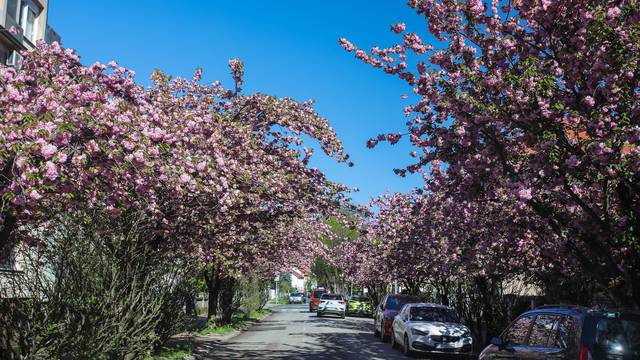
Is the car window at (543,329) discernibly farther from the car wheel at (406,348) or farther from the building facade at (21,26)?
the building facade at (21,26)

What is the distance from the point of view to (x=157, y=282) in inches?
469

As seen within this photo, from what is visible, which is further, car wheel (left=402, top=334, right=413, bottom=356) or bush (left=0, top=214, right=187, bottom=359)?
car wheel (left=402, top=334, right=413, bottom=356)

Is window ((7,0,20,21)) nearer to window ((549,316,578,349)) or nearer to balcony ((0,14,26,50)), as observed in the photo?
balcony ((0,14,26,50))

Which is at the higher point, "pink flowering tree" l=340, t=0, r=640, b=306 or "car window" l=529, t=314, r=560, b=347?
"pink flowering tree" l=340, t=0, r=640, b=306

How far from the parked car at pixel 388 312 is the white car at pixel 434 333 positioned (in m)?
4.13

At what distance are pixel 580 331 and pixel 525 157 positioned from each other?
3464mm

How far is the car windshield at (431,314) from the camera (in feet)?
58.0

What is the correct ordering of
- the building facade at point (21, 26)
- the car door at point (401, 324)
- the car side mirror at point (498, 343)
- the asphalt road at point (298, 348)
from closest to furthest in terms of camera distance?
the car side mirror at point (498, 343) → the asphalt road at point (298, 348) → the car door at point (401, 324) → the building facade at point (21, 26)

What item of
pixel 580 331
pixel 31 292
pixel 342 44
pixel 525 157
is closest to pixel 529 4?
pixel 525 157

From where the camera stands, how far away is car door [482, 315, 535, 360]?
885 cm

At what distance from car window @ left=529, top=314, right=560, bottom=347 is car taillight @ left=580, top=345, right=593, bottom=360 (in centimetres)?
81

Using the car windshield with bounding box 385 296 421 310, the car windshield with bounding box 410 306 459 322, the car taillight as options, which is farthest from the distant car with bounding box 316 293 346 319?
the car taillight

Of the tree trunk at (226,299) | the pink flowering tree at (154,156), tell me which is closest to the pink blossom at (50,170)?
the pink flowering tree at (154,156)

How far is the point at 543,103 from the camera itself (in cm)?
933
